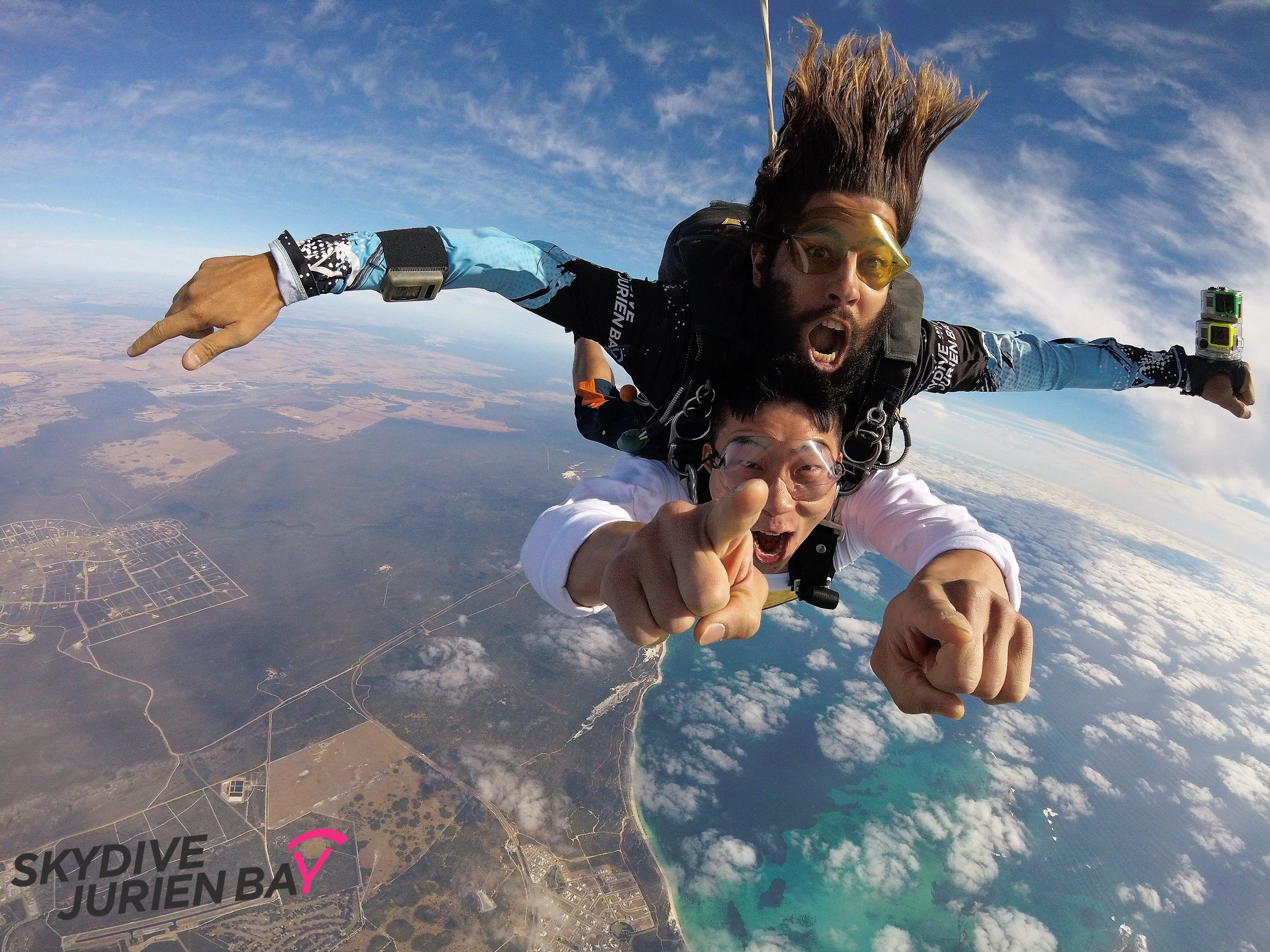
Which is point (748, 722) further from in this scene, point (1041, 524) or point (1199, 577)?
point (1199, 577)

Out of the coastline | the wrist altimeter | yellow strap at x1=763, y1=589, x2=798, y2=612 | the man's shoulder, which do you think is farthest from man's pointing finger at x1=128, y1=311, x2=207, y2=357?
the coastline

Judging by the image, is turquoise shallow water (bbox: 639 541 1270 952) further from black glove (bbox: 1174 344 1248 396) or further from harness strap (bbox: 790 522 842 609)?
black glove (bbox: 1174 344 1248 396)

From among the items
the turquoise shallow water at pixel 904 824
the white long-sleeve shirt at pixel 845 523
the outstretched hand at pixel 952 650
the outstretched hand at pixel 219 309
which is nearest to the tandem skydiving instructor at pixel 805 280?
the white long-sleeve shirt at pixel 845 523

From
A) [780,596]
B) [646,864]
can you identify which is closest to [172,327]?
[780,596]

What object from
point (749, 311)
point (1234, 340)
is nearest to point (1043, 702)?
point (1234, 340)

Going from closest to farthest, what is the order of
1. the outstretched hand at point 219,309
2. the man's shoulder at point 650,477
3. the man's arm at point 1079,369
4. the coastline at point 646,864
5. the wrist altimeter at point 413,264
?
the outstretched hand at point 219,309
the wrist altimeter at point 413,264
the man's shoulder at point 650,477
the man's arm at point 1079,369
the coastline at point 646,864

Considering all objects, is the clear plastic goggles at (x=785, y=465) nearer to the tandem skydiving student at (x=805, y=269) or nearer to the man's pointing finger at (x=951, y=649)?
the tandem skydiving student at (x=805, y=269)

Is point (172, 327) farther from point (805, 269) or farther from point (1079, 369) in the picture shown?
point (1079, 369)
